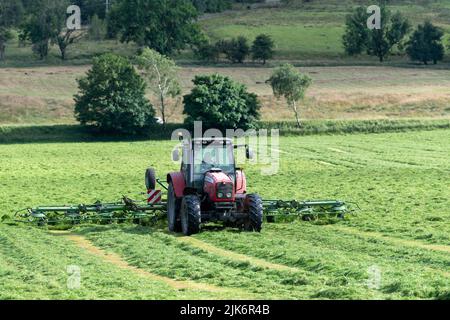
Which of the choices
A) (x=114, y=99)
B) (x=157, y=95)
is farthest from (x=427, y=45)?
(x=114, y=99)

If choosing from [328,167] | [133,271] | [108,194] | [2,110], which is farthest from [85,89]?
[133,271]

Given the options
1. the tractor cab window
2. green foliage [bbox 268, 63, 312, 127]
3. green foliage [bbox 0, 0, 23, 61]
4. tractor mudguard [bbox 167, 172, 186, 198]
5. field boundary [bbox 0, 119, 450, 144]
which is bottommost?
field boundary [bbox 0, 119, 450, 144]

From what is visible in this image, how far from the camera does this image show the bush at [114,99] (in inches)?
3499

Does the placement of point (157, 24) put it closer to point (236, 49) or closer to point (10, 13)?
point (236, 49)

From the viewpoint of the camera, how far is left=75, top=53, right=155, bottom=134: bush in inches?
3499

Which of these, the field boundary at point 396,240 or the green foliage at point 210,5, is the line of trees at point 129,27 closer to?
the green foliage at point 210,5

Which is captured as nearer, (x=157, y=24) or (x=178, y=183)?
(x=178, y=183)

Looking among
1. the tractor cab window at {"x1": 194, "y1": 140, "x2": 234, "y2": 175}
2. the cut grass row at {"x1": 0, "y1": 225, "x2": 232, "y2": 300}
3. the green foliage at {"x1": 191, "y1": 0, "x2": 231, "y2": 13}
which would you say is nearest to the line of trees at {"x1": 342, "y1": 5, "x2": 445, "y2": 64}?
the green foliage at {"x1": 191, "y1": 0, "x2": 231, "y2": 13}

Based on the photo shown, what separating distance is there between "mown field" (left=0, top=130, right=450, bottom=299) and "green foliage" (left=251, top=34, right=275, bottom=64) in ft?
256

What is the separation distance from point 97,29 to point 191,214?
396 ft

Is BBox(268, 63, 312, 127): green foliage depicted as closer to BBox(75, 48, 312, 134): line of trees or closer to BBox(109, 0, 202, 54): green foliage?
BBox(75, 48, 312, 134): line of trees

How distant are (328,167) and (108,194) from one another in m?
19.1

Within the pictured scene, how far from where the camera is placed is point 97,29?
147625mm
